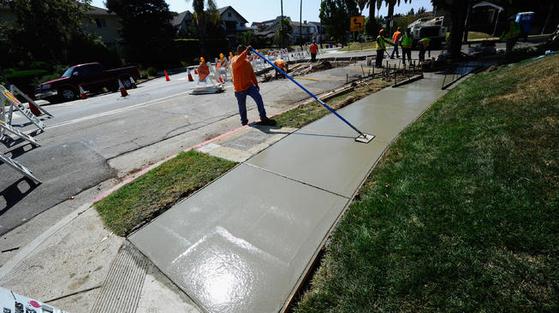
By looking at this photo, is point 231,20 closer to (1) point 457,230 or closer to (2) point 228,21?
(2) point 228,21

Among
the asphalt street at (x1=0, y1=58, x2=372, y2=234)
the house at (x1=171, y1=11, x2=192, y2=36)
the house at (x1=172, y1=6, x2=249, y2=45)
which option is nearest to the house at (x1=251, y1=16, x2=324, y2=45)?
the house at (x1=172, y1=6, x2=249, y2=45)

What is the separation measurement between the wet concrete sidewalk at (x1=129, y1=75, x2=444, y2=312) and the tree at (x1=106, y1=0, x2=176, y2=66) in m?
33.2

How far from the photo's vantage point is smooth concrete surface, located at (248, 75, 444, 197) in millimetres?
3734

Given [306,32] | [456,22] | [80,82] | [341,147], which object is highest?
[306,32]

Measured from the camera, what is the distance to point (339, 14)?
168ft

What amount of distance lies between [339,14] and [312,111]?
5257 cm

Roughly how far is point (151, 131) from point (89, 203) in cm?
360

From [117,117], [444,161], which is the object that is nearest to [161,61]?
[117,117]

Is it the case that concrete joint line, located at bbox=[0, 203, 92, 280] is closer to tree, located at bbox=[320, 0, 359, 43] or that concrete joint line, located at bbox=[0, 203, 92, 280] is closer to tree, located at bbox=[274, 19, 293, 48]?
tree, located at bbox=[274, 19, 293, 48]

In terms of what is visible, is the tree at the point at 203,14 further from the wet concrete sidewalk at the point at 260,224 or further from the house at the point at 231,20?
the wet concrete sidewalk at the point at 260,224

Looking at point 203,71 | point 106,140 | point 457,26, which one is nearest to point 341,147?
point 106,140

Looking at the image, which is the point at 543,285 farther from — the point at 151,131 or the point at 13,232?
the point at 151,131

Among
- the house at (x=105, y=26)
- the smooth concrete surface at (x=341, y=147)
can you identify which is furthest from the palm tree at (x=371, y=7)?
the smooth concrete surface at (x=341, y=147)

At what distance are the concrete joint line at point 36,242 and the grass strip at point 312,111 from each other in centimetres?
397
